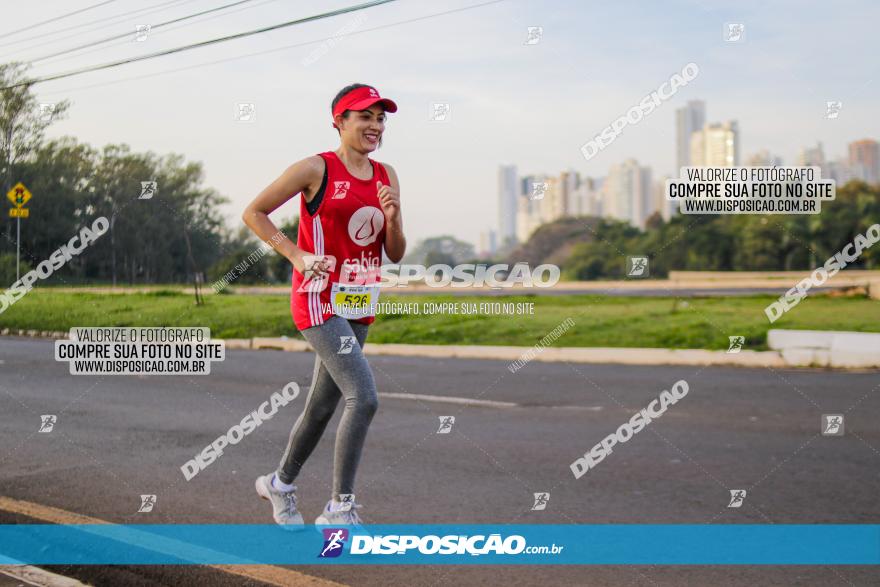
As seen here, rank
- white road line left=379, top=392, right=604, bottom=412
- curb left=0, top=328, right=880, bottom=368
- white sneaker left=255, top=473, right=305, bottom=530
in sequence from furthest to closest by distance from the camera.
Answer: curb left=0, top=328, right=880, bottom=368 → white road line left=379, top=392, right=604, bottom=412 → white sneaker left=255, top=473, right=305, bottom=530

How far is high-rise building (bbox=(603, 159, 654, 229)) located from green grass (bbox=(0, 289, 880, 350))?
4384 inches

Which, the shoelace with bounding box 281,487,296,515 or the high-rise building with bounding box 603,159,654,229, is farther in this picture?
the high-rise building with bounding box 603,159,654,229

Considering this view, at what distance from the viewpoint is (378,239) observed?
3.94 m

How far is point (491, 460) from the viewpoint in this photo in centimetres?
613

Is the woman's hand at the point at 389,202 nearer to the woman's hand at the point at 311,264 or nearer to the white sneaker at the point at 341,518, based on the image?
the woman's hand at the point at 311,264

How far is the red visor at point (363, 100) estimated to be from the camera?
3.75m

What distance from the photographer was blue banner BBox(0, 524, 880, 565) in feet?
12.9

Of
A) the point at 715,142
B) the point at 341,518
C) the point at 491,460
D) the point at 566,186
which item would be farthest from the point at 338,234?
the point at 715,142

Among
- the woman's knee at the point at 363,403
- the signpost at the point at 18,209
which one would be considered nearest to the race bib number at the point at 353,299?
the woman's knee at the point at 363,403

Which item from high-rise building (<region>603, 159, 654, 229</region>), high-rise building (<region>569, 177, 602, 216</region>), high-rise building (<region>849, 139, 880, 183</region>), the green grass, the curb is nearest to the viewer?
the curb

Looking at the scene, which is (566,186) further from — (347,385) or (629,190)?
(629,190)

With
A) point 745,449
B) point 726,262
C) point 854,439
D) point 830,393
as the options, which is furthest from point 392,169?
point 726,262

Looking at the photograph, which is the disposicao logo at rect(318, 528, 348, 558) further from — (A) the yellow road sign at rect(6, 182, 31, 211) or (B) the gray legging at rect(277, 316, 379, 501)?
(A) the yellow road sign at rect(6, 182, 31, 211)

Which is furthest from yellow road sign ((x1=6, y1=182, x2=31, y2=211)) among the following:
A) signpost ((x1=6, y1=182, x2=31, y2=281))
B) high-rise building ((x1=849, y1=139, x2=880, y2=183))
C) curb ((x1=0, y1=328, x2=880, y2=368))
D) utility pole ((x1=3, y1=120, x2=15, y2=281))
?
high-rise building ((x1=849, y1=139, x2=880, y2=183))
